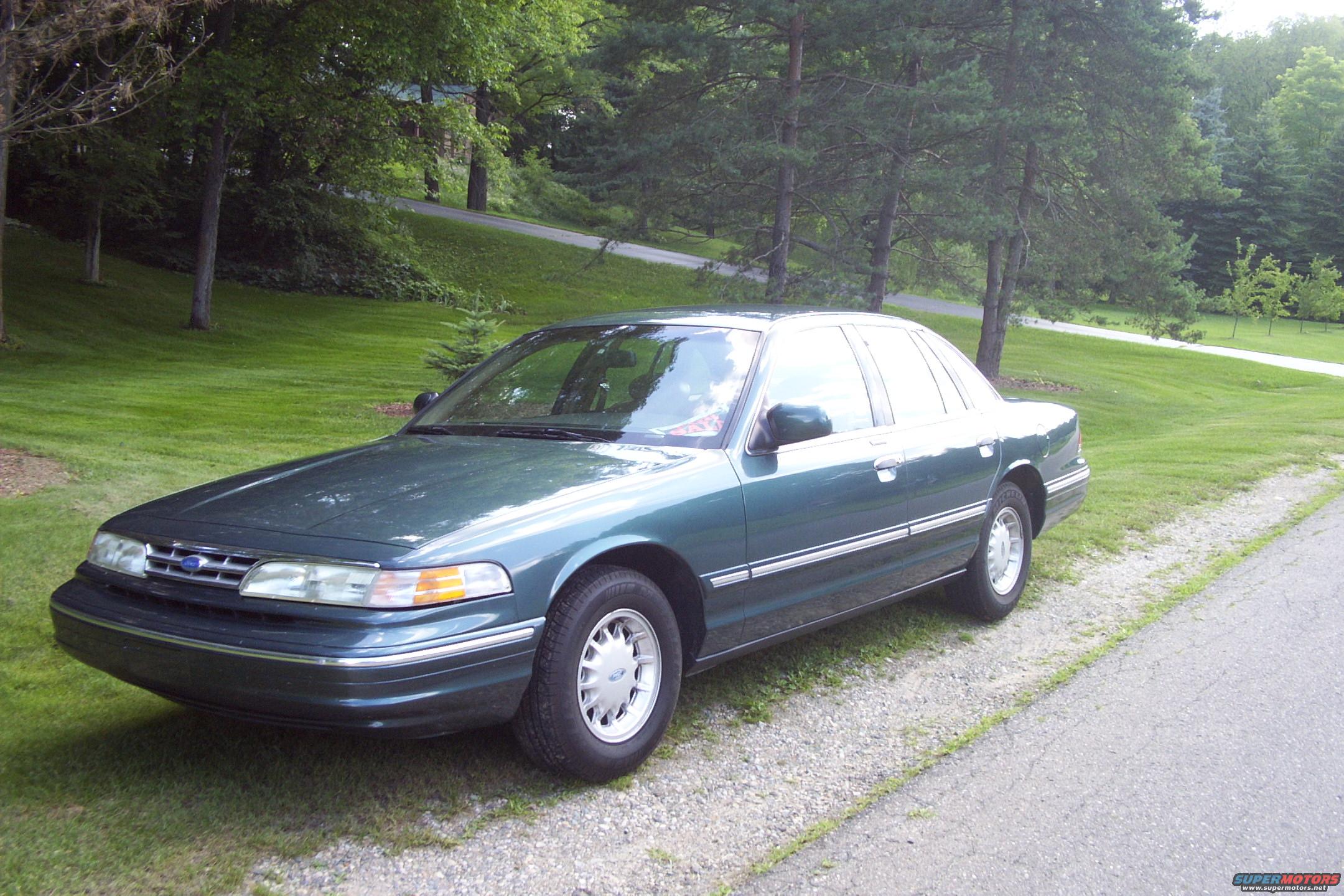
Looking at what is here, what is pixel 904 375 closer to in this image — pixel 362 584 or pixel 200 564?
pixel 362 584

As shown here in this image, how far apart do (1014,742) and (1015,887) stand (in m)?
1.16

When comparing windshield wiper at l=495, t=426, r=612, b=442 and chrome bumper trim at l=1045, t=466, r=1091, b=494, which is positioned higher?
windshield wiper at l=495, t=426, r=612, b=442

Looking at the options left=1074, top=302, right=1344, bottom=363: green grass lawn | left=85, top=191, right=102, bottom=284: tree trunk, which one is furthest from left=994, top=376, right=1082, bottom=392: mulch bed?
left=85, top=191, right=102, bottom=284: tree trunk

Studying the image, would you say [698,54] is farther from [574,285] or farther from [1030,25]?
[574,285]

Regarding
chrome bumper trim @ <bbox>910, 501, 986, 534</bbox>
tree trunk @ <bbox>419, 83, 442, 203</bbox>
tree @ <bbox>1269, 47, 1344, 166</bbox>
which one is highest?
tree @ <bbox>1269, 47, 1344, 166</bbox>

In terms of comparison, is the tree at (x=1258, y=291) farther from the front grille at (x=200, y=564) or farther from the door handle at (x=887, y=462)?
the front grille at (x=200, y=564)

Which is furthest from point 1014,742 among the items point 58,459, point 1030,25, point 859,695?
point 1030,25

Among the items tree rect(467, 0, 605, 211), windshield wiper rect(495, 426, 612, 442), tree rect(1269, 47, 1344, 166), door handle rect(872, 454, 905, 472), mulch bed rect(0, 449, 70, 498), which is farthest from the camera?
tree rect(1269, 47, 1344, 166)

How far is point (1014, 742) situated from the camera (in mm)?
4305

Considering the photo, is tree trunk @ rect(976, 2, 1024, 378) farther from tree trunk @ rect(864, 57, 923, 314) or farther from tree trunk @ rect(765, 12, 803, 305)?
tree trunk @ rect(765, 12, 803, 305)

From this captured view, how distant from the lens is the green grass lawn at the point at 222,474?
336 centimetres

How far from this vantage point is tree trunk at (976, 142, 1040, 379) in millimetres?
21359

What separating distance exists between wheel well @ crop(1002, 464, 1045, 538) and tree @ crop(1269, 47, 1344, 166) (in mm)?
76654

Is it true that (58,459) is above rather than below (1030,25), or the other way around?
below
